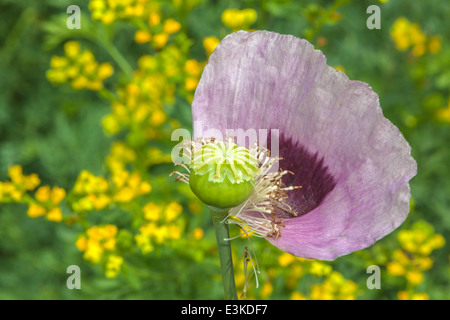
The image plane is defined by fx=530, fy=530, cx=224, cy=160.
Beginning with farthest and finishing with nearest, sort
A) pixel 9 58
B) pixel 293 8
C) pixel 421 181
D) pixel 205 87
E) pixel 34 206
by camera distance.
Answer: pixel 9 58 → pixel 421 181 → pixel 293 8 → pixel 34 206 → pixel 205 87

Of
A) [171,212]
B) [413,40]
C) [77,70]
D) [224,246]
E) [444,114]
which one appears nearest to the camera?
[224,246]

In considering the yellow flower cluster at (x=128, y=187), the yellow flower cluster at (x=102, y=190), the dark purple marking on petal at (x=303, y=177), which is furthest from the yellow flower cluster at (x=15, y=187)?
the dark purple marking on petal at (x=303, y=177)

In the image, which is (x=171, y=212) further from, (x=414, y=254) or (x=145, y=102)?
(x=414, y=254)

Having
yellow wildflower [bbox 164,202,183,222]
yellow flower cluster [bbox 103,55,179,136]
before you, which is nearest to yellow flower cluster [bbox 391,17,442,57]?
yellow flower cluster [bbox 103,55,179,136]

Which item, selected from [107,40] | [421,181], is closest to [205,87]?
[107,40]

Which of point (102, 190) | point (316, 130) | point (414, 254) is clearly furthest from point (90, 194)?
point (414, 254)

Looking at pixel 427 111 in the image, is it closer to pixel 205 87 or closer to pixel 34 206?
pixel 205 87
